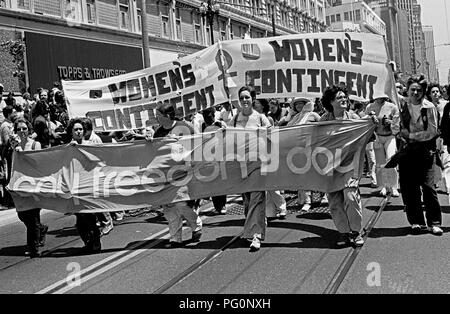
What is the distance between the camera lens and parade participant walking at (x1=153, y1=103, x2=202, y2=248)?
734 cm

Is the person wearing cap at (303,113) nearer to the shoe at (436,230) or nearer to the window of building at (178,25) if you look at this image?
the shoe at (436,230)

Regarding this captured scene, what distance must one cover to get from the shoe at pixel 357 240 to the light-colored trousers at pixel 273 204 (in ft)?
6.94

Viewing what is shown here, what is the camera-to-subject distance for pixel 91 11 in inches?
1186

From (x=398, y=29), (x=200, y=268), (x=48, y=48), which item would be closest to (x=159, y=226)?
(x=200, y=268)

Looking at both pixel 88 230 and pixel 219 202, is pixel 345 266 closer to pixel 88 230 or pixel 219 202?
pixel 88 230

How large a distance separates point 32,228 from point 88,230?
0.73m

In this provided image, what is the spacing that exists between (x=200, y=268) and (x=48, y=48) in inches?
852

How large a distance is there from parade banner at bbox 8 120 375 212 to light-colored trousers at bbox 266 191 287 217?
1497 mm

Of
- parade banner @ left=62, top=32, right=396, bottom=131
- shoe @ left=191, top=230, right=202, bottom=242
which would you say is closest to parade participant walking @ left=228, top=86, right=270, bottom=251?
shoe @ left=191, top=230, right=202, bottom=242

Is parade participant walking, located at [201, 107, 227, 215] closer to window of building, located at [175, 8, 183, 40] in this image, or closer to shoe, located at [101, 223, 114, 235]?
shoe, located at [101, 223, 114, 235]

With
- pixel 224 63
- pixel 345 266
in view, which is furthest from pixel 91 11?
pixel 345 266

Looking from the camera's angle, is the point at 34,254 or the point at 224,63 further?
the point at 224,63

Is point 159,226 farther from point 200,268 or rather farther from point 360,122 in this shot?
point 360,122
